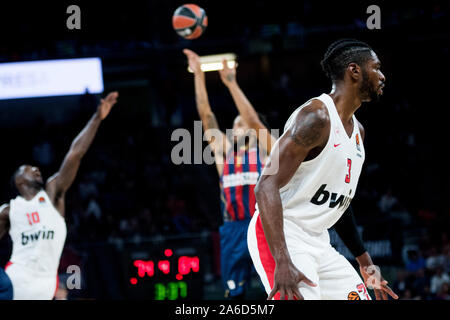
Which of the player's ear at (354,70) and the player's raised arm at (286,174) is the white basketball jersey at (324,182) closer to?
the player's raised arm at (286,174)

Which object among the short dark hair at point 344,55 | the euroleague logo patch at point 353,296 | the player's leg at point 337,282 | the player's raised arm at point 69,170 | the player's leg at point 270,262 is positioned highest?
the short dark hair at point 344,55

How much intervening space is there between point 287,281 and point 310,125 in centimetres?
70

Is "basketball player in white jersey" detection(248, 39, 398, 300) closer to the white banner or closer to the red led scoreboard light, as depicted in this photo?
the red led scoreboard light

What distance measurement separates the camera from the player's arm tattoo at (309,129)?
9.04ft

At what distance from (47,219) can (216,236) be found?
11.7 feet

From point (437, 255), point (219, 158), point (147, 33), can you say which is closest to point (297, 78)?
point (147, 33)

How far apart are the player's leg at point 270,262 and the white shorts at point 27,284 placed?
2.72m

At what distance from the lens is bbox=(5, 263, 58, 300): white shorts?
5.13 metres

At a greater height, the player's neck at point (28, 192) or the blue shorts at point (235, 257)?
the player's neck at point (28, 192)

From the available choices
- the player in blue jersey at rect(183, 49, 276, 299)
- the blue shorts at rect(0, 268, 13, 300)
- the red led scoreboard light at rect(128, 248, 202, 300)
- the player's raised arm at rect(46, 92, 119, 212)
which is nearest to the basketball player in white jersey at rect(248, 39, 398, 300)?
the player in blue jersey at rect(183, 49, 276, 299)

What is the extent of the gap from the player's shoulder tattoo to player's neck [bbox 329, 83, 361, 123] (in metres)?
0.20

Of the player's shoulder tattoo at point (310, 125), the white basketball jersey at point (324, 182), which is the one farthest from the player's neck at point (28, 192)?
the player's shoulder tattoo at point (310, 125)

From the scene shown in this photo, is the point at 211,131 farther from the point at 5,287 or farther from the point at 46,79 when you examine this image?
the point at 46,79

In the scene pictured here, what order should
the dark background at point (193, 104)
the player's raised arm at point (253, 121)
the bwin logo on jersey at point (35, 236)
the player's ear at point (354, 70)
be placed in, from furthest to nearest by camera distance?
the dark background at point (193, 104), the bwin logo on jersey at point (35, 236), the player's raised arm at point (253, 121), the player's ear at point (354, 70)
